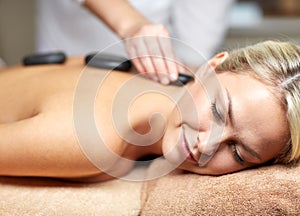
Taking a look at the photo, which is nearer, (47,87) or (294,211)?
(294,211)

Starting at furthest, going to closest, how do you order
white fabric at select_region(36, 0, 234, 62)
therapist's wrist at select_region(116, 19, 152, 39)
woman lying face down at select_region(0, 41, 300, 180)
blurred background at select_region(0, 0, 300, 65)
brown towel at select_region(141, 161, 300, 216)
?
1. blurred background at select_region(0, 0, 300, 65)
2. white fabric at select_region(36, 0, 234, 62)
3. therapist's wrist at select_region(116, 19, 152, 39)
4. woman lying face down at select_region(0, 41, 300, 180)
5. brown towel at select_region(141, 161, 300, 216)

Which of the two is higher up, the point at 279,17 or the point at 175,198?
the point at 175,198

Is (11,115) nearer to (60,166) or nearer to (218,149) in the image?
(60,166)

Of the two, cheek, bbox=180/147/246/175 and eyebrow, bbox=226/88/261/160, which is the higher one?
eyebrow, bbox=226/88/261/160

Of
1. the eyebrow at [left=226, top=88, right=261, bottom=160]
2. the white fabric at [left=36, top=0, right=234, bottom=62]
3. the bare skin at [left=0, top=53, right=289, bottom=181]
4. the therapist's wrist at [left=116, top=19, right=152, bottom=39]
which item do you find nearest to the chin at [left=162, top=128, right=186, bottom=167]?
the bare skin at [left=0, top=53, right=289, bottom=181]

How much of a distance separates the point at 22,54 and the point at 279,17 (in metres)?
1.18

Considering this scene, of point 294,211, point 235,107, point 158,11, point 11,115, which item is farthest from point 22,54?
point 294,211

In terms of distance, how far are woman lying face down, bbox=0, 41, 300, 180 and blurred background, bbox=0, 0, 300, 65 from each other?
0.96 metres

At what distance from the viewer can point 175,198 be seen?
2.85ft

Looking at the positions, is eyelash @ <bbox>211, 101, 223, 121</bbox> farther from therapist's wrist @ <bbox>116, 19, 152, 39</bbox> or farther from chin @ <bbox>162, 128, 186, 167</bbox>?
therapist's wrist @ <bbox>116, 19, 152, 39</bbox>

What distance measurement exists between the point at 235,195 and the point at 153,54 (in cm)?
39

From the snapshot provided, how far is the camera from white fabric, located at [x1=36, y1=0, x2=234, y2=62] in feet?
4.88

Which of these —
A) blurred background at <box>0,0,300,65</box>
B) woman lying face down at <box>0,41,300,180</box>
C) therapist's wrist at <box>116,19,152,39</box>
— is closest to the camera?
woman lying face down at <box>0,41,300,180</box>

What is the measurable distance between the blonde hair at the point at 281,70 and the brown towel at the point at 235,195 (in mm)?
48
